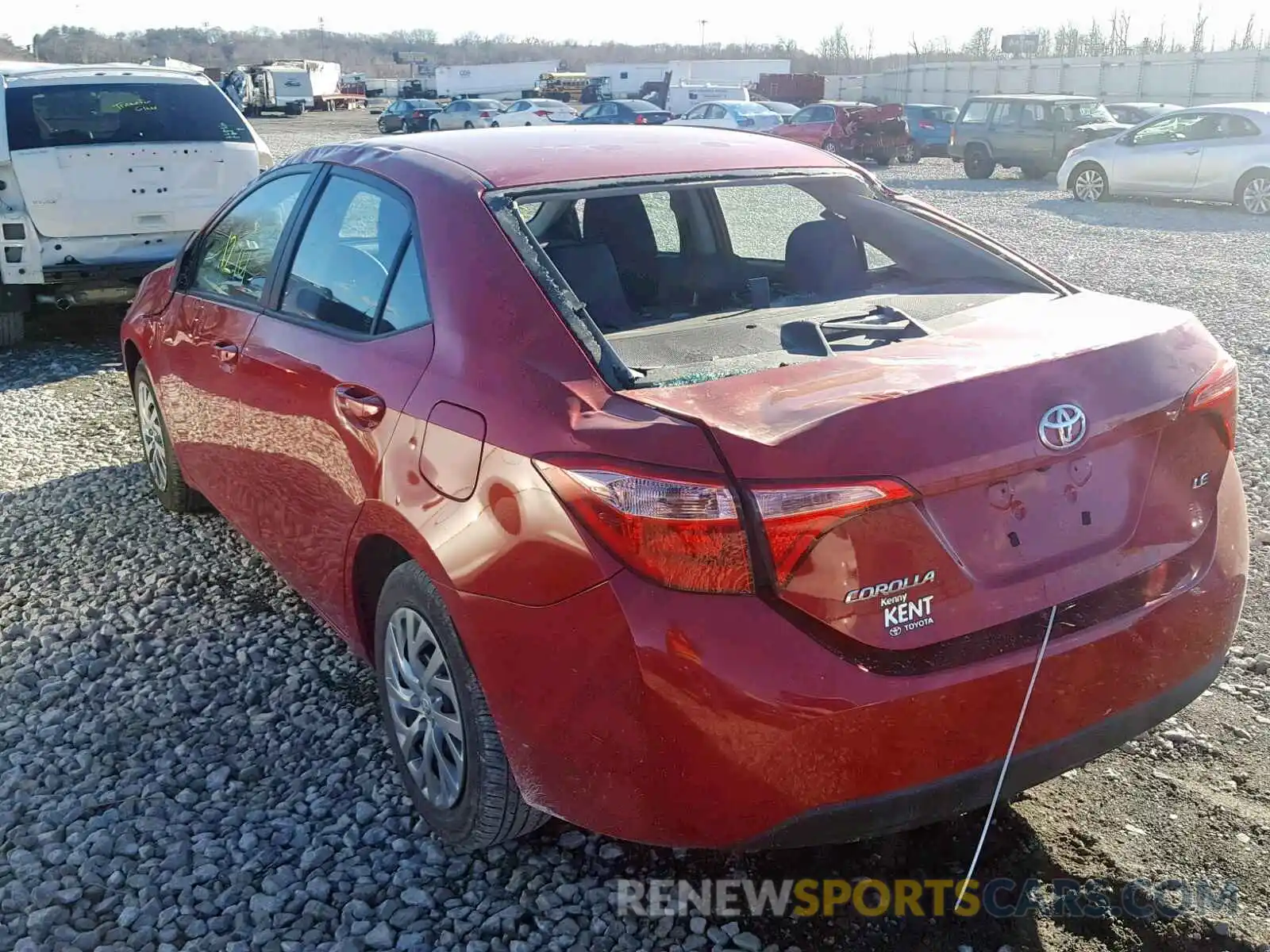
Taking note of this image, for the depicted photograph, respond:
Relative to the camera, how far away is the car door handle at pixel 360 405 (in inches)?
111

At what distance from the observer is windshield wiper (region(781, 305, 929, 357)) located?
8.94 ft

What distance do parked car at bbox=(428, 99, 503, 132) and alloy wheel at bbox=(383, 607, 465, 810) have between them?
129ft

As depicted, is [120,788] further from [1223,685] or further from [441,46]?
[441,46]

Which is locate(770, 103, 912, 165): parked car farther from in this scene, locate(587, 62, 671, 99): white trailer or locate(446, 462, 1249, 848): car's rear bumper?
locate(587, 62, 671, 99): white trailer

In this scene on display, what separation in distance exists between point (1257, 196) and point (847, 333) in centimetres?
1584

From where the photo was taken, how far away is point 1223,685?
3621 mm

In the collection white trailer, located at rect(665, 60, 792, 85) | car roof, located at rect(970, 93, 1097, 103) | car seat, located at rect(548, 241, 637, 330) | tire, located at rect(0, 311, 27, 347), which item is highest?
white trailer, located at rect(665, 60, 792, 85)

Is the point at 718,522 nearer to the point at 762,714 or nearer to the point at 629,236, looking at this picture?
the point at 762,714

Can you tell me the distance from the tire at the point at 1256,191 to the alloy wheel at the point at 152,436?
15.7m

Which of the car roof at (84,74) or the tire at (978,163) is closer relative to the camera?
the car roof at (84,74)

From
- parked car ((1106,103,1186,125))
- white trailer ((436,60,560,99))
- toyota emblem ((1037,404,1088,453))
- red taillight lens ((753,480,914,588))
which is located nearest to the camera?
red taillight lens ((753,480,914,588))

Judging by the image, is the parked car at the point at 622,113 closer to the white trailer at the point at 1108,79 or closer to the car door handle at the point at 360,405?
the white trailer at the point at 1108,79

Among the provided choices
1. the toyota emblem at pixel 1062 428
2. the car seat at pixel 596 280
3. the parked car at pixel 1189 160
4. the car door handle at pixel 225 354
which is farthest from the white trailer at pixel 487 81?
the toyota emblem at pixel 1062 428

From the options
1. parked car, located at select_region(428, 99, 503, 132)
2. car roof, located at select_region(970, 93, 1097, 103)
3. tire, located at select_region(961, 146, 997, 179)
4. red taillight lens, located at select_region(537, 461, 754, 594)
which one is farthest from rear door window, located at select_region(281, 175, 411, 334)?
parked car, located at select_region(428, 99, 503, 132)
